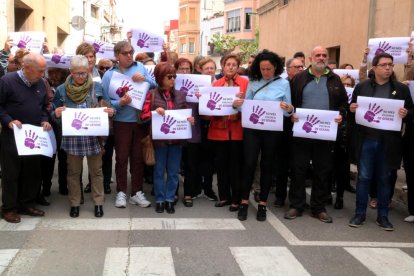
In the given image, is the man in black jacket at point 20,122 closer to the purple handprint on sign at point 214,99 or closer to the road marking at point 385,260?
the purple handprint on sign at point 214,99

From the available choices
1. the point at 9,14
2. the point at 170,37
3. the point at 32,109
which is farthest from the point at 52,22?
the point at 170,37

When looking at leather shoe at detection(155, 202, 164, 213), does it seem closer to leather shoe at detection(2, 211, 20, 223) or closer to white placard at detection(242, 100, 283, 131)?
white placard at detection(242, 100, 283, 131)

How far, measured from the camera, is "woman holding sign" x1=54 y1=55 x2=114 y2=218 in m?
5.96

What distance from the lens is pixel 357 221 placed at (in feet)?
20.6

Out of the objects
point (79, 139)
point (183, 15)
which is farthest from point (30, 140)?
point (183, 15)

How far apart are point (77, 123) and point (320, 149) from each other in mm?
3010

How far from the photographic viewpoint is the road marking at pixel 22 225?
569cm

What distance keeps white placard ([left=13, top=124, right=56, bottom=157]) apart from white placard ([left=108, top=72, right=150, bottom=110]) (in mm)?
1064

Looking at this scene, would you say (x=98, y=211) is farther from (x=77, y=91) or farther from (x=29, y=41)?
(x=29, y=41)

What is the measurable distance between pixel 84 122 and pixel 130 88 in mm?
813

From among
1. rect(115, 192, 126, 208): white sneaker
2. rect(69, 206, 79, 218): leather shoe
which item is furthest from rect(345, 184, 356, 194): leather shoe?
rect(69, 206, 79, 218): leather shoe

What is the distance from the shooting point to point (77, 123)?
595 cm

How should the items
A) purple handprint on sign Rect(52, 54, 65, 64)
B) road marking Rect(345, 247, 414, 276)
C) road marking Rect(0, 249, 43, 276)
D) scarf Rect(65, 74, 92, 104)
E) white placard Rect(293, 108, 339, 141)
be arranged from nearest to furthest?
road marking Rect(0, 249, 43, 276)
road marking Rect(345, 247, 414, 276)
scarf Rect(65, 74, 92, 104)
white placard Rect(293, 108, 339, 141)
purple handprint on sign Rect(52, 54, 65, 64)

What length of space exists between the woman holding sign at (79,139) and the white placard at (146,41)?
8.72 ft
